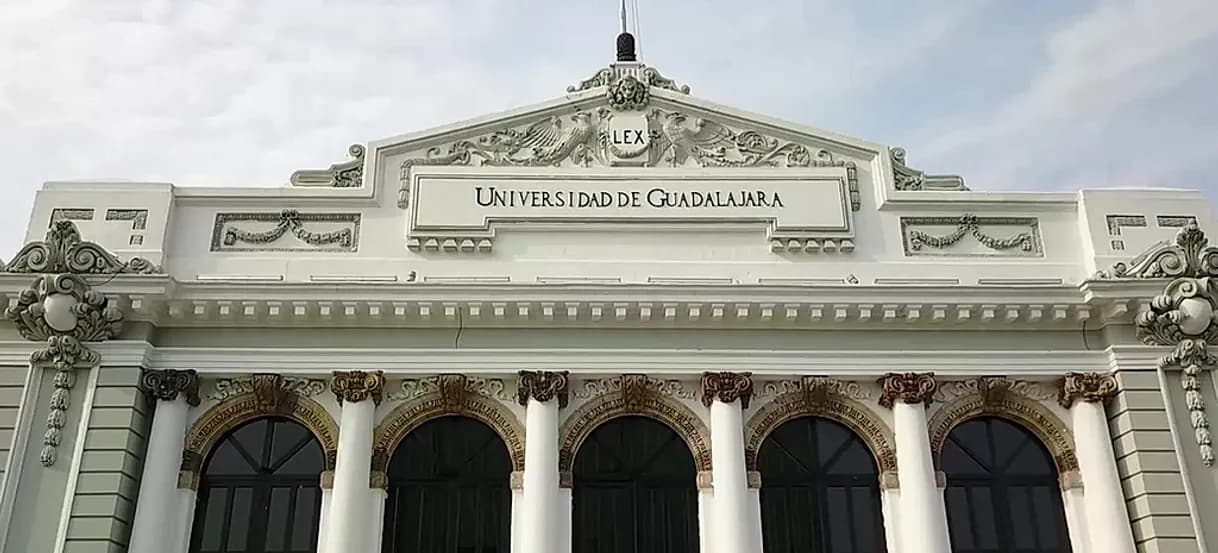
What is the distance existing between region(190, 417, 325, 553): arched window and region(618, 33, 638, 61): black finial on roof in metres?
10.6

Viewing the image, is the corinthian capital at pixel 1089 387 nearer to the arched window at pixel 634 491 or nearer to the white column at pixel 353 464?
the arched window at pixel 634 491

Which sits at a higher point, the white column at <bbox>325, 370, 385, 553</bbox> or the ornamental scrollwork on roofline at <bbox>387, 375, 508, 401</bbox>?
the ornamental scrollwork on roofline at <bbox>387, 375, 508, 401</bbox>

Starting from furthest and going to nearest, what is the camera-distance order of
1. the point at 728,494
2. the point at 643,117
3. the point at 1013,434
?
1. the point at 643,117
2. the point at 1013,434
3. the point at 728,494

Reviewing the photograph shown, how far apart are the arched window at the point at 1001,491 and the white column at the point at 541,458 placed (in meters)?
6.88

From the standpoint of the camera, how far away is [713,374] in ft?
66.5

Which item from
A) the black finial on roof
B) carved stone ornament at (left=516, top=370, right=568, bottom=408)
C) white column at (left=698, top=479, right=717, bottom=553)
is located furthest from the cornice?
the black finial on roof

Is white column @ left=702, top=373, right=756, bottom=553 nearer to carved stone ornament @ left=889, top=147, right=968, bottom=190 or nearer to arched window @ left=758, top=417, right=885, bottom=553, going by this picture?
arched window @ left=758, top=417, right=885, bottom=553

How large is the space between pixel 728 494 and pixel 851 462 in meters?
2.61

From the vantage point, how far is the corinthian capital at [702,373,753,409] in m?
20.2

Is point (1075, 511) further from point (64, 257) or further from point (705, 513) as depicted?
point (64, 257)

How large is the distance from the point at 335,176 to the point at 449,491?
649cm

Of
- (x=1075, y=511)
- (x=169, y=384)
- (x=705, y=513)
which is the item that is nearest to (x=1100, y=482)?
(x=1075, y=511)

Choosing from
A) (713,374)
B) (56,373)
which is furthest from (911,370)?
(56,373)

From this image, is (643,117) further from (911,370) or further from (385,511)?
(385,511)
